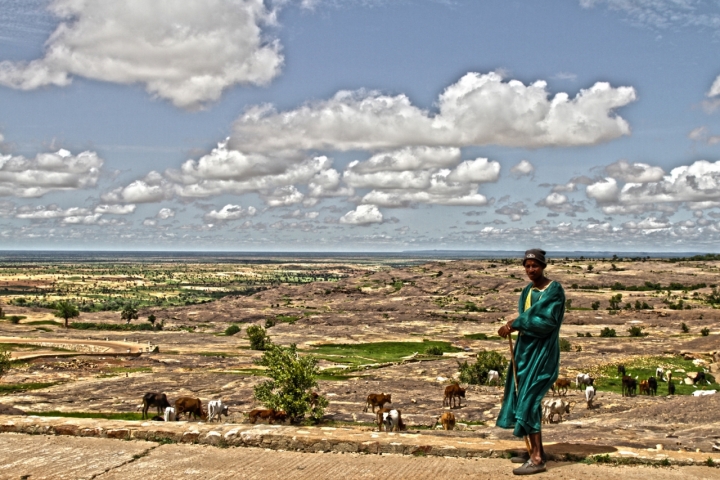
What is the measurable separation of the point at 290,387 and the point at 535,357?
2107 centimetres

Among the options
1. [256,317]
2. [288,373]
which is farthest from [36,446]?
[256,317]

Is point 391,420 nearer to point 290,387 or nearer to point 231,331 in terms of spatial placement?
point 290,387

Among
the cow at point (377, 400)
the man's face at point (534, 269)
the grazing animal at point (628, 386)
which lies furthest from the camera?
the grazing animal at point (628, 386)

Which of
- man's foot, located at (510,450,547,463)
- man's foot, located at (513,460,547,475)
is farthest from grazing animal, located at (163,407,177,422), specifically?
man's foot, located at (513,460,547,475)

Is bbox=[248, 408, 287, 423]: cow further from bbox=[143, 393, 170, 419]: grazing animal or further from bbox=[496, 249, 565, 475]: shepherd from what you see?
bbox=[496, 249, 565, 475]: shepherd

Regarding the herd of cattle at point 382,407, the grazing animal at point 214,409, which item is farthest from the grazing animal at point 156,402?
the grazing animal at point 214,409

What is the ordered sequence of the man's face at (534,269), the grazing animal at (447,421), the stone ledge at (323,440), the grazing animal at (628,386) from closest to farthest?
the man's face at (534,269) < the stone ledge at (323,440) < the grazing animal at (447,421) < the grazing animal at (628,386)

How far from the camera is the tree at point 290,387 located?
2917 centimetres

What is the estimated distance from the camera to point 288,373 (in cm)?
2989

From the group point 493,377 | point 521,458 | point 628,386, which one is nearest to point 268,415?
point 521,458

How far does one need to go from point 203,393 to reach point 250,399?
17.7ft

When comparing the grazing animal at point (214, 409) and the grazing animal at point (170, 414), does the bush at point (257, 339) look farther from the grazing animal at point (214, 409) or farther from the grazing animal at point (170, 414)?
the grazing animal at point (170, 414)

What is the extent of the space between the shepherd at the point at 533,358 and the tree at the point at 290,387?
19776mm

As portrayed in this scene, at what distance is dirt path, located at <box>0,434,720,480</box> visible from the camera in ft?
33.4
